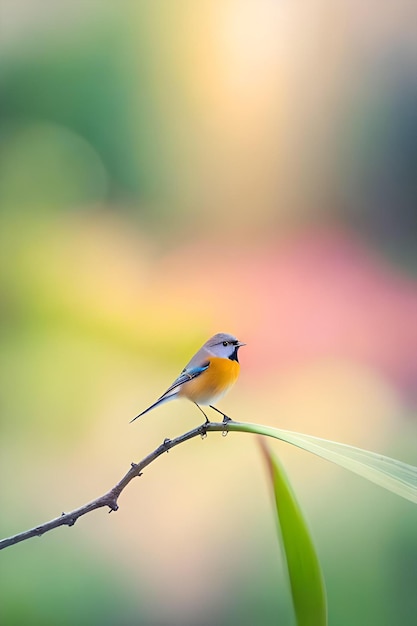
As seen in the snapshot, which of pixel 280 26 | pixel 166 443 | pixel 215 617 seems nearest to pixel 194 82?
pixel 280 26

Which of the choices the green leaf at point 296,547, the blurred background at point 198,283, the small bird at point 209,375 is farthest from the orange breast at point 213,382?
the green leaf at point 296,547

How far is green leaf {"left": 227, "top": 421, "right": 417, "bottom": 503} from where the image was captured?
0.68m

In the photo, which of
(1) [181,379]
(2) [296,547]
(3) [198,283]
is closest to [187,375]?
(1) [181,379]

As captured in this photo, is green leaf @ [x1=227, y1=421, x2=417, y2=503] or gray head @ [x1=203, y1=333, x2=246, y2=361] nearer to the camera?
green leaf @ [x1=227, y1=421, x2=417, y2=503]

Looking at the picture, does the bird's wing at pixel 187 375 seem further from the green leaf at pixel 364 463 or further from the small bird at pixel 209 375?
the green leaf at pixel 364 463

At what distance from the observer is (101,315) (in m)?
1.26

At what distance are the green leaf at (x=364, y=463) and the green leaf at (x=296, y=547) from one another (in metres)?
0.09

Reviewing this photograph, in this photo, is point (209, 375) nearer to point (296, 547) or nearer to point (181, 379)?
point (181, 379)

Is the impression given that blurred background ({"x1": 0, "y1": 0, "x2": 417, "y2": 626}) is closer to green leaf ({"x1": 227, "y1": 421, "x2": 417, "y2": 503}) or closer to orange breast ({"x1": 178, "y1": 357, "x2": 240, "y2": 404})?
orange breast ({"x1": 178, "y1": 357, "x2": 240, "y2": 404})

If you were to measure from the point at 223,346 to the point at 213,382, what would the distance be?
88 millimetres

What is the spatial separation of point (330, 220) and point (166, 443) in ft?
1.91

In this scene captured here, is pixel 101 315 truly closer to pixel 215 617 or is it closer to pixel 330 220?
pixel 330 220

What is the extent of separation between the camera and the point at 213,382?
42.7 inches

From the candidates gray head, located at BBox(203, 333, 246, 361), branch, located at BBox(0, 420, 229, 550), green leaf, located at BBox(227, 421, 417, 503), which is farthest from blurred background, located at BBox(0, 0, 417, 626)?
green leaf, located at BBox(227, 421, 417, 503)
